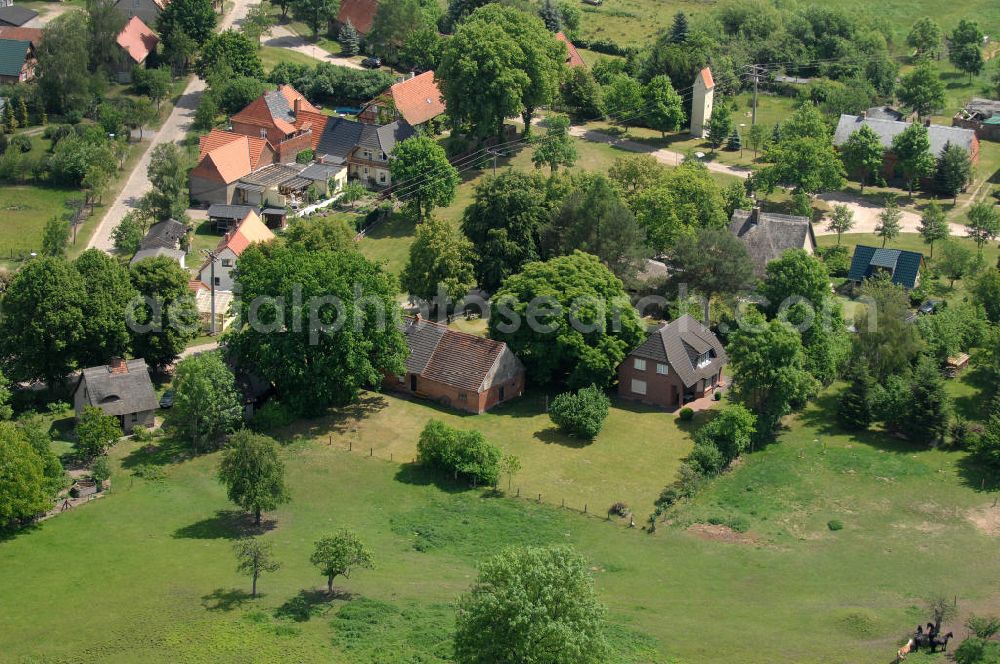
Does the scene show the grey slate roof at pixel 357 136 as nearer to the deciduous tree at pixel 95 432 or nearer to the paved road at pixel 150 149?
the paved road at pixel 150 149

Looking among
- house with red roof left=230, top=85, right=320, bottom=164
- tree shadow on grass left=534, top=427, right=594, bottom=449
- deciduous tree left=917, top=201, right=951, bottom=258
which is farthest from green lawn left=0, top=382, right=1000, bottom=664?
house with red roof left=230, top=85, right=320, bottom=164

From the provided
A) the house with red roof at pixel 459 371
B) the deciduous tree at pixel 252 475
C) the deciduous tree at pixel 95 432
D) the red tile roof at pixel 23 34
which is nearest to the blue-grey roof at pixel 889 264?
the house with red roof at pixel 459 371

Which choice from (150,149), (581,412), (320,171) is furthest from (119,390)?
(150,149)

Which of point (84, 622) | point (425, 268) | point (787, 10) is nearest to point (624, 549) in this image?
point (84, 622)

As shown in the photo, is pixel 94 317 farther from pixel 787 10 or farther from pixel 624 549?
pixel 787 10

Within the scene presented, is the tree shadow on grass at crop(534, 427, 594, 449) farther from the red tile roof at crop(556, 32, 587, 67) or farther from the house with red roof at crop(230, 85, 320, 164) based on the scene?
the red tile roof at crop(556, 32, 587, 67)

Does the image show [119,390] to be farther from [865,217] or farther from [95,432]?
[865,217]
